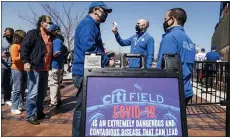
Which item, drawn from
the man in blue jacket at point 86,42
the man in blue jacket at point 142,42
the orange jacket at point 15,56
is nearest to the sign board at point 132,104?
the man in blue jacket at point 86,42

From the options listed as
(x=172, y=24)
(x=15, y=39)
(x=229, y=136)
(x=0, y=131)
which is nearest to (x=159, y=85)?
(x=172, y=24)

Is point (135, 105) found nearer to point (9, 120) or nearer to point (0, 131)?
point (0, 131)

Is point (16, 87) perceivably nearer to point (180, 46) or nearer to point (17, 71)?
point (17, 71)

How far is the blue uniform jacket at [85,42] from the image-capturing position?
12.0 ft

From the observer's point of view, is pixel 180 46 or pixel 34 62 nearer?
pixel 180 46

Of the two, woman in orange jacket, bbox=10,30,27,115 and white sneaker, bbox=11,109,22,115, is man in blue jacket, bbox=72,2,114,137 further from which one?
white sneaker, bbox=11,109,22,115

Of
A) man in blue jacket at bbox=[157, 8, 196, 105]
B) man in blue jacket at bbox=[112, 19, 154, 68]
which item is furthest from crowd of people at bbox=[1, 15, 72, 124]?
man in blue jacket at bbox=[157, 8, 196, 105]

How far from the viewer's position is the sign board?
2777 millimetres

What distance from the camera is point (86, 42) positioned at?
365 cm

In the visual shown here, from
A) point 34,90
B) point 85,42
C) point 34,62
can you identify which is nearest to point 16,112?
point 34,90

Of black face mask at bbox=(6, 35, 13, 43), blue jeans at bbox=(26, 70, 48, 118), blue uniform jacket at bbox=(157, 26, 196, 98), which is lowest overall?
blue jeans at bbox=(26, 70, 48, 118)

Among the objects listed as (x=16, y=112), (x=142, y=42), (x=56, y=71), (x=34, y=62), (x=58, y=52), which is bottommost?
(x=16, y=112)

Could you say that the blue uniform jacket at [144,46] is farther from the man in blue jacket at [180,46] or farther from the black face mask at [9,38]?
the black face mask at [9,38]

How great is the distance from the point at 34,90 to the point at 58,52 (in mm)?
1662
